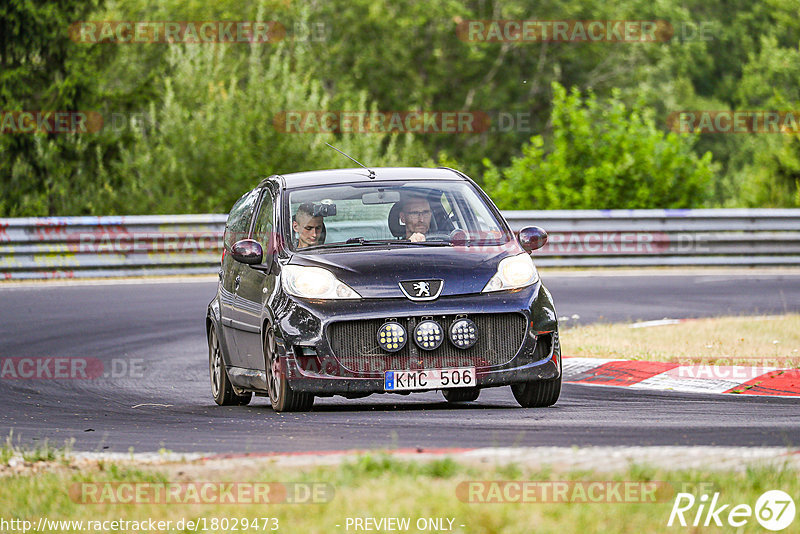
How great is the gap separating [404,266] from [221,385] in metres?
2.47

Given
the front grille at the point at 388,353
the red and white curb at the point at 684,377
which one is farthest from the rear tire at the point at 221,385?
the red and white curb at the point at 684,377

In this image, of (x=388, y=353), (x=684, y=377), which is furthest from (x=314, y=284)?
(x=684, y=377)

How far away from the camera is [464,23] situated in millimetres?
55000

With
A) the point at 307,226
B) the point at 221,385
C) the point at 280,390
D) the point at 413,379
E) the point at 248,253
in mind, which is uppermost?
the point at 307,226

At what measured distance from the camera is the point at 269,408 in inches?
400

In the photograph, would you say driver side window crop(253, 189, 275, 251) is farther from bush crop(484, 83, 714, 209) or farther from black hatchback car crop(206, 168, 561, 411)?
bush crop(484, 83, 714, 209)

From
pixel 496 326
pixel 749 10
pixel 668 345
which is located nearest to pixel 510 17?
pixel 749 10

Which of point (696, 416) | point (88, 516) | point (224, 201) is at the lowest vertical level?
point (224, 201)

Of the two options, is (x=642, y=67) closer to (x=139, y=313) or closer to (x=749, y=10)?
(x=749, y=10)

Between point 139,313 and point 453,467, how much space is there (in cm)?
1221

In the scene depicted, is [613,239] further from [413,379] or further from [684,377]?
[413,379]

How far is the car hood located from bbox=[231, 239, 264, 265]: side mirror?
371 millimetres

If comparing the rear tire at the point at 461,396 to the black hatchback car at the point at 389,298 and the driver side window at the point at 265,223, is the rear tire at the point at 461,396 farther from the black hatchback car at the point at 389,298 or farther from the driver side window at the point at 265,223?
the driver side window at the point at 265,223

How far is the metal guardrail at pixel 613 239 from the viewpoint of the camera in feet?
74.7
